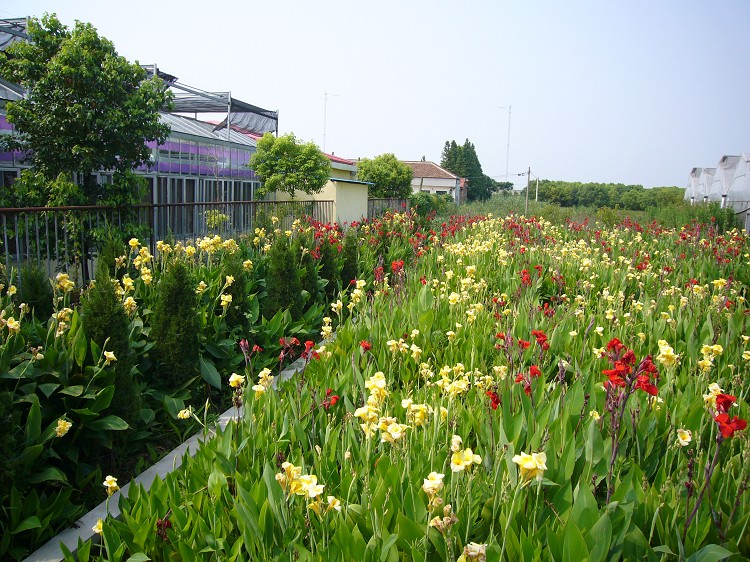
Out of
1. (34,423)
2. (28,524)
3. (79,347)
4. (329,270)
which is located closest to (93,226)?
(329,270)

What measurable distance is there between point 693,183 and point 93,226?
32819 millimetres

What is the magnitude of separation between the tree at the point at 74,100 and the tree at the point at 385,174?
666 inches

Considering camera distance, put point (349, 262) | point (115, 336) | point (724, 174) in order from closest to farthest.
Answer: point (115, 336)
point (349, 262)
point (724, 174)

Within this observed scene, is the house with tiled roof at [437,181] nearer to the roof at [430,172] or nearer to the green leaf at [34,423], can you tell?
the roof at [430,172]

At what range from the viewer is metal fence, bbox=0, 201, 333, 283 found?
5.32 m

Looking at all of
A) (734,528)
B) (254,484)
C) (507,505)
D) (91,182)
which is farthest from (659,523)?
(91,182)

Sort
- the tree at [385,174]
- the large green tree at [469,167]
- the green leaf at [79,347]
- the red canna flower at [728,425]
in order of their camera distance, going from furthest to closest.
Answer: the large green tree at [469,167], the tree at [385,174], the green leaf at [79,347], the red canna flower at [728,425]

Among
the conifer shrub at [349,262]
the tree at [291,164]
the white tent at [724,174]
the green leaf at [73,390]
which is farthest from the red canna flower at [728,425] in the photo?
the white tent at [724,174]

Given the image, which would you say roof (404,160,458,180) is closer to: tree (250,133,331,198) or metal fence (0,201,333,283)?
tree (250,133,331,198)

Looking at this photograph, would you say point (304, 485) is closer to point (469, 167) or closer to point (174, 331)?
point (174, 331)

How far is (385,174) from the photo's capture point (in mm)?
24781

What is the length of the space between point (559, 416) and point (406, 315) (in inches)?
78.2

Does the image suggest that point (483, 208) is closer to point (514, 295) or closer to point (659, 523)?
point (514, 295)

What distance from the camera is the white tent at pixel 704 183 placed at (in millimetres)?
27719
